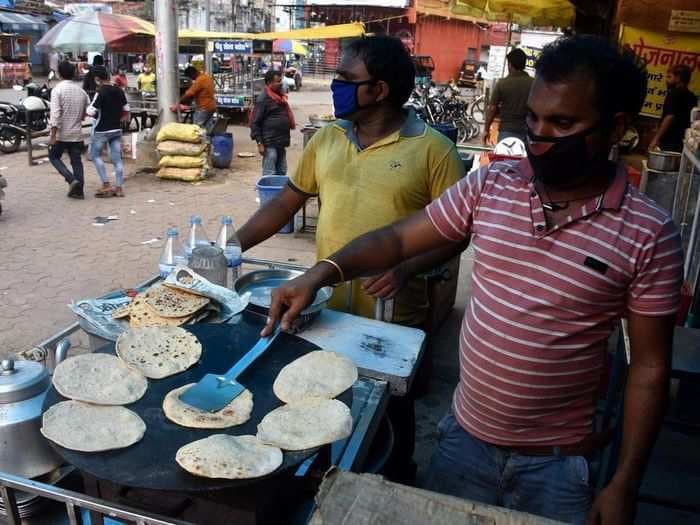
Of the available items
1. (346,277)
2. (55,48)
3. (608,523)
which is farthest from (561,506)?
(55,48)

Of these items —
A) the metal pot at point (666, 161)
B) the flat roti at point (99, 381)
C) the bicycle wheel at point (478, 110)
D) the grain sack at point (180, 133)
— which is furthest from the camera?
the bicycle wheel at point (478, 110)

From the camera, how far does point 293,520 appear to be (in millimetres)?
1393

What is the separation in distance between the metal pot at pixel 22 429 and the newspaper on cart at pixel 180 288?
1.35ft

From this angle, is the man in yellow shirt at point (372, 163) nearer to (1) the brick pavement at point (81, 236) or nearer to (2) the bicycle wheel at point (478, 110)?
(1) the brick pavement at point (81, 236)

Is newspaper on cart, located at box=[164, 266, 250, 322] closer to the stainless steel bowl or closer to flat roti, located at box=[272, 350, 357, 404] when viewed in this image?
the stainless steel bowl

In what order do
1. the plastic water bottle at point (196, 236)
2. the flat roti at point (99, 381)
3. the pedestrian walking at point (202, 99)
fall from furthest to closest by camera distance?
the pedestrian walking at point (202, 99) → the plastic water bottle at point (196, 236) → the flat roti at point (99, 381)

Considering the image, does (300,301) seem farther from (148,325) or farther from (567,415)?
(567,415)

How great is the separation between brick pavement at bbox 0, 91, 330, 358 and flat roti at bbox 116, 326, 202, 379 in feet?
9.68

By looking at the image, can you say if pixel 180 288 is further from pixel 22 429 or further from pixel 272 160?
pixel 272 160

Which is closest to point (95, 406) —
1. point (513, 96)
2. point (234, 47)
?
point (513, 96)

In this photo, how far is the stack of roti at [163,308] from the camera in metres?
1.85

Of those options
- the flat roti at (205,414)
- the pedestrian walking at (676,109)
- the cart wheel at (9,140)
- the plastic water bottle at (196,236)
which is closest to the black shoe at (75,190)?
the cart wheel at (9,140)

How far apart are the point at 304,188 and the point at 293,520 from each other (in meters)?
1.44

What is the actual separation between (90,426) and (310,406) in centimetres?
47
